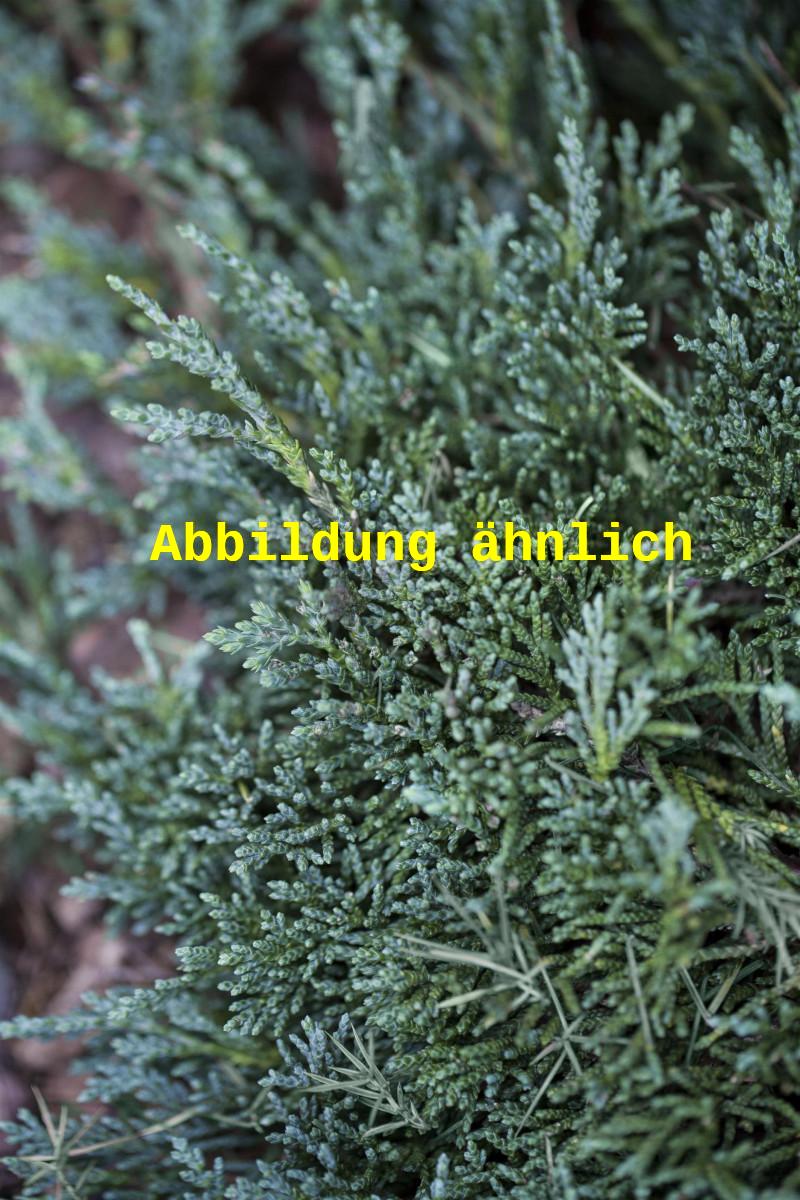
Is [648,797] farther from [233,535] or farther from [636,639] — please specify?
[233,535]

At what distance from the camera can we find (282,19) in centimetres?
269

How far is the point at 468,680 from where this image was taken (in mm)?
1444

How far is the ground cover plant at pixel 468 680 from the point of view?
1.34 metres

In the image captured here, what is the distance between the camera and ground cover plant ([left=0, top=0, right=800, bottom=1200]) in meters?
1.34

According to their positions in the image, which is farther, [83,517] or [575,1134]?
[83,517]

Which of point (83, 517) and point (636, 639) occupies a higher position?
point (83, 517)

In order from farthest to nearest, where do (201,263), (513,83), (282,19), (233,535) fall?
(282,19) → (201,263) → (513,83) → (233,535)

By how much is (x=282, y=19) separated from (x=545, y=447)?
1813 mm

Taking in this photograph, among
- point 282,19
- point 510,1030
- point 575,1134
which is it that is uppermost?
point 282,19

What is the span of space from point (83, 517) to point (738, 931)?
6.90 ft

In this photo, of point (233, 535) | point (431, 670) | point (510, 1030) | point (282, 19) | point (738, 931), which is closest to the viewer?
point (738, 931)

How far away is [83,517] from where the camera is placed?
272cm

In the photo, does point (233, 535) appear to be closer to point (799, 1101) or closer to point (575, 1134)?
point (575, 1134)

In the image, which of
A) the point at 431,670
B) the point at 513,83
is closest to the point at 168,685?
the point at 431,670
